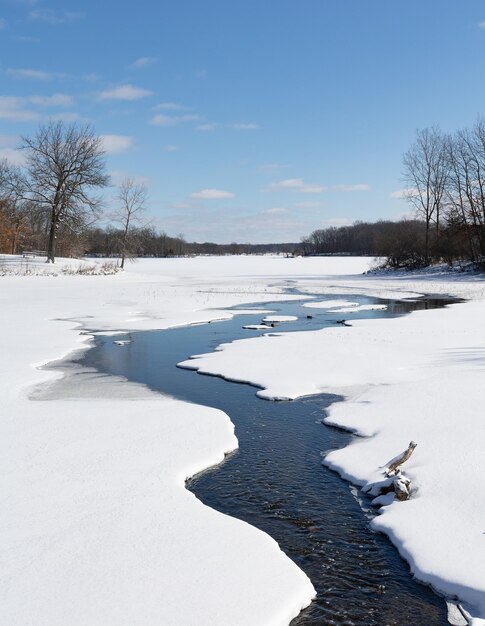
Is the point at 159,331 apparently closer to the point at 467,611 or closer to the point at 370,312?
the point at 370,312

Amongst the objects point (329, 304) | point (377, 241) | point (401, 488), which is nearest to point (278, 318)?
point (329, 304)

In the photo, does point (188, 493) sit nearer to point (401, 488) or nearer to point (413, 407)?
point (401, 488)

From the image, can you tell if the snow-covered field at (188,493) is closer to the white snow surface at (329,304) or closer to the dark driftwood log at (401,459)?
the dark driftwood log at (401,459)

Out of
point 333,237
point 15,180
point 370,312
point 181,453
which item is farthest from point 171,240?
point 181,453

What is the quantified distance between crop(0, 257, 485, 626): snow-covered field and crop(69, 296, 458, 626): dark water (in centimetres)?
18

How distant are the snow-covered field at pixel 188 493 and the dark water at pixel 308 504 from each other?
7.2 inches

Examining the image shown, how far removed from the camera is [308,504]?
5.25 m

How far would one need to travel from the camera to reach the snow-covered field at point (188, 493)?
3619 mm

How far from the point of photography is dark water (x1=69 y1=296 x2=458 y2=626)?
12.5 feet

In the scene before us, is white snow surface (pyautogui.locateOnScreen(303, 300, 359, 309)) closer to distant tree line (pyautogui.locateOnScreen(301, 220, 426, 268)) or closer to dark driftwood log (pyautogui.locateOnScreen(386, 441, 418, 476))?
dark driftwood log (pyautogui.locateOnScreen(386, 441, 418, 476))

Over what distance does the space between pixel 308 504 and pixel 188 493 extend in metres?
1.18

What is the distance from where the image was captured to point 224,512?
5.02m

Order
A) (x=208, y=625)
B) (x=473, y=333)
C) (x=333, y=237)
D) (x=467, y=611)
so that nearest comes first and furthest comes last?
(x=208, y=625) < (x=467, y=611) < (x=473, y=333) < (x=333, y=237)

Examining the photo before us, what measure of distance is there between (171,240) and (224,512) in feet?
441
